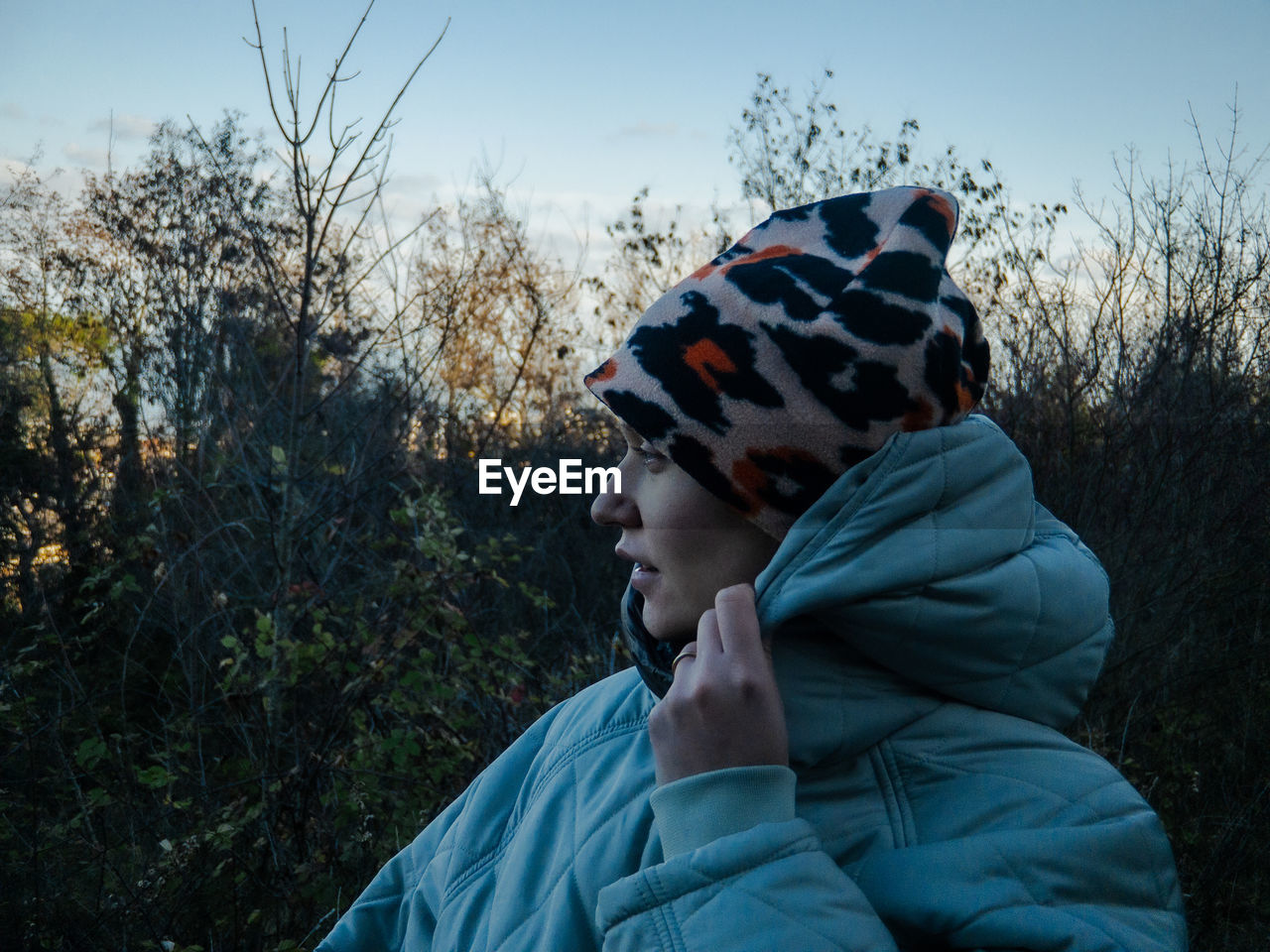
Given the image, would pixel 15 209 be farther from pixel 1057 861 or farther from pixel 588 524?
pixel 1057 861

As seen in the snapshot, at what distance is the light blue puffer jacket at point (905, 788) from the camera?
85 cm

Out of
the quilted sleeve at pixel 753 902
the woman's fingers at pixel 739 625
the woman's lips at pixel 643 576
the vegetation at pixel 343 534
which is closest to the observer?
the quilted sleeve at pixel 753 902

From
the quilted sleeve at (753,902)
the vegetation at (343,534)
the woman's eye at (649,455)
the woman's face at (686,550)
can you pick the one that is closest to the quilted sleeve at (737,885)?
the quilted sleeve at (753,902)

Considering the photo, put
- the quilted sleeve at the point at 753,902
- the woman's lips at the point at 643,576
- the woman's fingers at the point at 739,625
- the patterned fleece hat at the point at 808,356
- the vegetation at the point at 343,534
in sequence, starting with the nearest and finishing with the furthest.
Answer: the quilted sleeve at the point at 753,902
the woman's fingers at the point at 739,625
the patterned fleece hat at the point at 808,356
the woman's lips at the point at 643,576
the vegetation at the point at 343,534

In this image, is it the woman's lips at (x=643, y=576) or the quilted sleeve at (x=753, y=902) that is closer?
the quilted sleeve at (x=753, y=902)

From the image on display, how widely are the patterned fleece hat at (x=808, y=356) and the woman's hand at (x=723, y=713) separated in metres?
0.22

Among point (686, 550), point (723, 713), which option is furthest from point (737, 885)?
point (686, 550)

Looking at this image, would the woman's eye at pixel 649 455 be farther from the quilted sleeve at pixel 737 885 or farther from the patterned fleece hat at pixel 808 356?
the quilted sleeve at pixel 737 885

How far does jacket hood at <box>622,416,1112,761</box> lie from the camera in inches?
37.8

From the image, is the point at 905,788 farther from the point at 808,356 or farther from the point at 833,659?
the point at 808,356

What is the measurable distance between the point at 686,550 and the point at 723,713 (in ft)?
0.94

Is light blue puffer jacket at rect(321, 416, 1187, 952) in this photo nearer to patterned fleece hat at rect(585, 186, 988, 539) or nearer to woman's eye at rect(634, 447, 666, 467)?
patterned fleece hat at rect(585, 186, 988, 539)

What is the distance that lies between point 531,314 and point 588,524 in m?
2.33

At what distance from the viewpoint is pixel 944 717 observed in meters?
1.00
